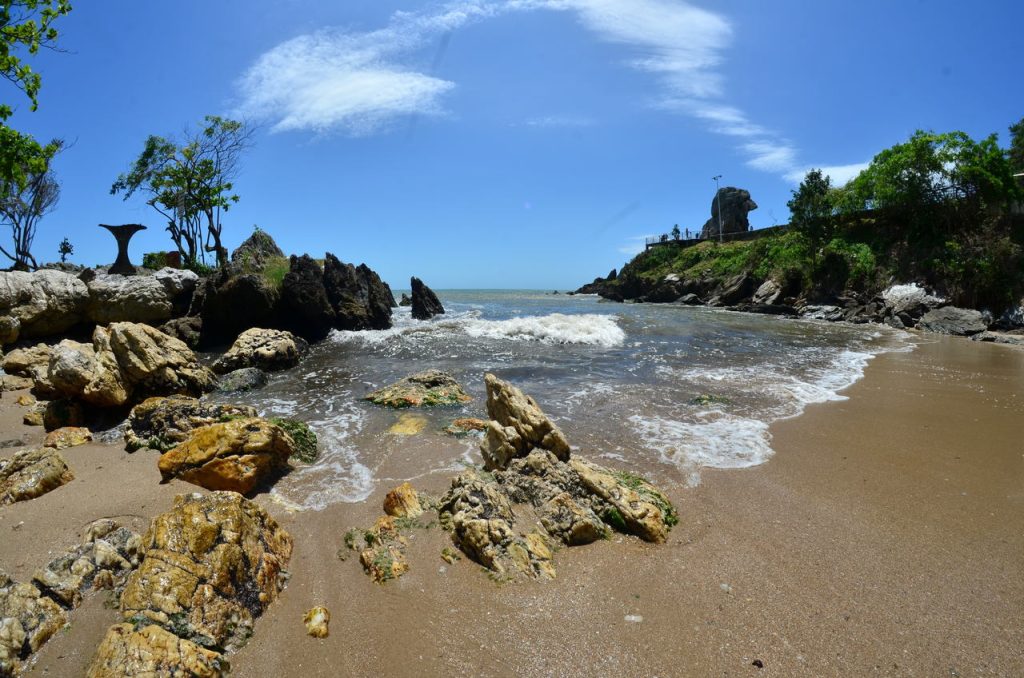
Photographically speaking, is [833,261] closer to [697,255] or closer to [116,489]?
[697,255]

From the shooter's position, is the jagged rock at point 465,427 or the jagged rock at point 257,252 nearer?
the jagged rock at point 465,427

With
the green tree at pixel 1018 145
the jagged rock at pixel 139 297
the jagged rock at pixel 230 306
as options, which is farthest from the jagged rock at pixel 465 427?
the green tree at pixel 1018 145

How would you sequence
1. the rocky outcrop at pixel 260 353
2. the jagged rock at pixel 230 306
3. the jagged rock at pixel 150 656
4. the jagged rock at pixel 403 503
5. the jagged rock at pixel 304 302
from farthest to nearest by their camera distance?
the jagged rock at pixel 304 302 < the jagged rock at pixel 230 306 < the rocky outcrop at pixel 260 353 < the jagged rock at pixel 403 503 < the jagged rock at pixel 150 656

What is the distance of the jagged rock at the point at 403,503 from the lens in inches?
173

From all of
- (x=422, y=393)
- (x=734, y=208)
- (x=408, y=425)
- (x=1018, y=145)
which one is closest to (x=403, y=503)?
(x=408, y=425)

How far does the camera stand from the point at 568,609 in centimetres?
321

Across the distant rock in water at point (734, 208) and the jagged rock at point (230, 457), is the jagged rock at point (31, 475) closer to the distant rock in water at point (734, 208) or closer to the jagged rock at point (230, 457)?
the jagged rock at point (230, 457)

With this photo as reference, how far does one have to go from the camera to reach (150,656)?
2.45 metres

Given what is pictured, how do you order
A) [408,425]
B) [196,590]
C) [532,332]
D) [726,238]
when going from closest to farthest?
[196,590], [408,425], [532,332], [726,238]

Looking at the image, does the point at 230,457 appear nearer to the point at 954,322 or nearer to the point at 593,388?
the point at 593,388

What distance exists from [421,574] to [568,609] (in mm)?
1132

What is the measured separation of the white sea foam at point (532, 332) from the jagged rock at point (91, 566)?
45.6ft

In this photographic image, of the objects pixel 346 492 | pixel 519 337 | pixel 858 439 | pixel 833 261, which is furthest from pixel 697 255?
pixel 346 492

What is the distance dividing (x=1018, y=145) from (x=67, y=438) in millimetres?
57137
